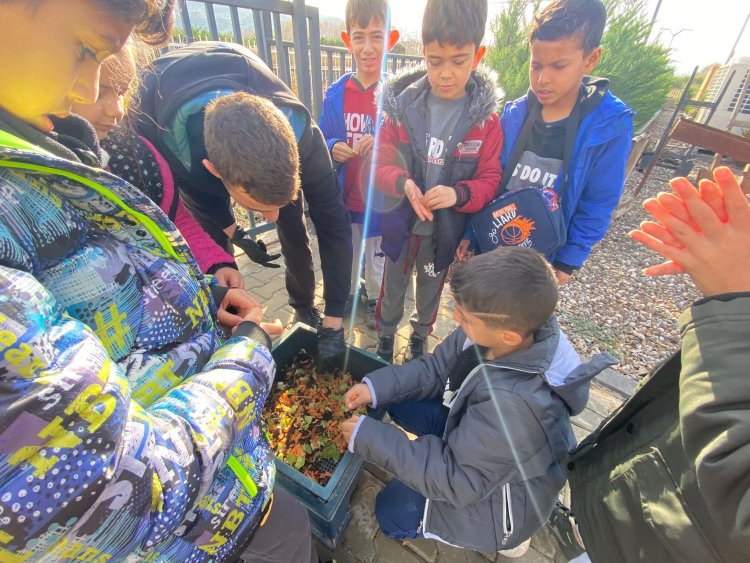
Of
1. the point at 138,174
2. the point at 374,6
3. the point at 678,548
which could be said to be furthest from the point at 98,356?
the point at 374,6

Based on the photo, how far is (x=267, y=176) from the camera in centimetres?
152

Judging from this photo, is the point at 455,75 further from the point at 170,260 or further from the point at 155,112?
the point at 170,260

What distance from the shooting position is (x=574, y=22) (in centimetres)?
207

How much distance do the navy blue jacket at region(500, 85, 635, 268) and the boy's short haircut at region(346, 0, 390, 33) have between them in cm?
137

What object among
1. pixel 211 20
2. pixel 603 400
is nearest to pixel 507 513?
pixel 603 400

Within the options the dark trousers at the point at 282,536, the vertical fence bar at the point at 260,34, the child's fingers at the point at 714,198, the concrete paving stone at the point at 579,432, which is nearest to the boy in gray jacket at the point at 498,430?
the dark trousers at the point at 282,536

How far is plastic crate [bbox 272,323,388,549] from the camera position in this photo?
159 cm

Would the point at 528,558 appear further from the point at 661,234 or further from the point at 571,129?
the point at 571,129

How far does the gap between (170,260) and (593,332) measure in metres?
4.35

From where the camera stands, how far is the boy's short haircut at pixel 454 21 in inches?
82.8

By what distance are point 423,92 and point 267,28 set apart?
101 inches

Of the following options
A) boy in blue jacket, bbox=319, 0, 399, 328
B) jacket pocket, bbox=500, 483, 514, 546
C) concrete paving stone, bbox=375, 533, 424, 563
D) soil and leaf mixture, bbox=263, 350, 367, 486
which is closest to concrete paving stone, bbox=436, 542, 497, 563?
concrete paving stone, bbox=375, 533, 424, 563

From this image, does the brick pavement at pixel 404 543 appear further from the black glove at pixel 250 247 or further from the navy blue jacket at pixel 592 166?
the black glove at pixel 250 247

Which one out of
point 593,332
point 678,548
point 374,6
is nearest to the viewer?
point 678,548
